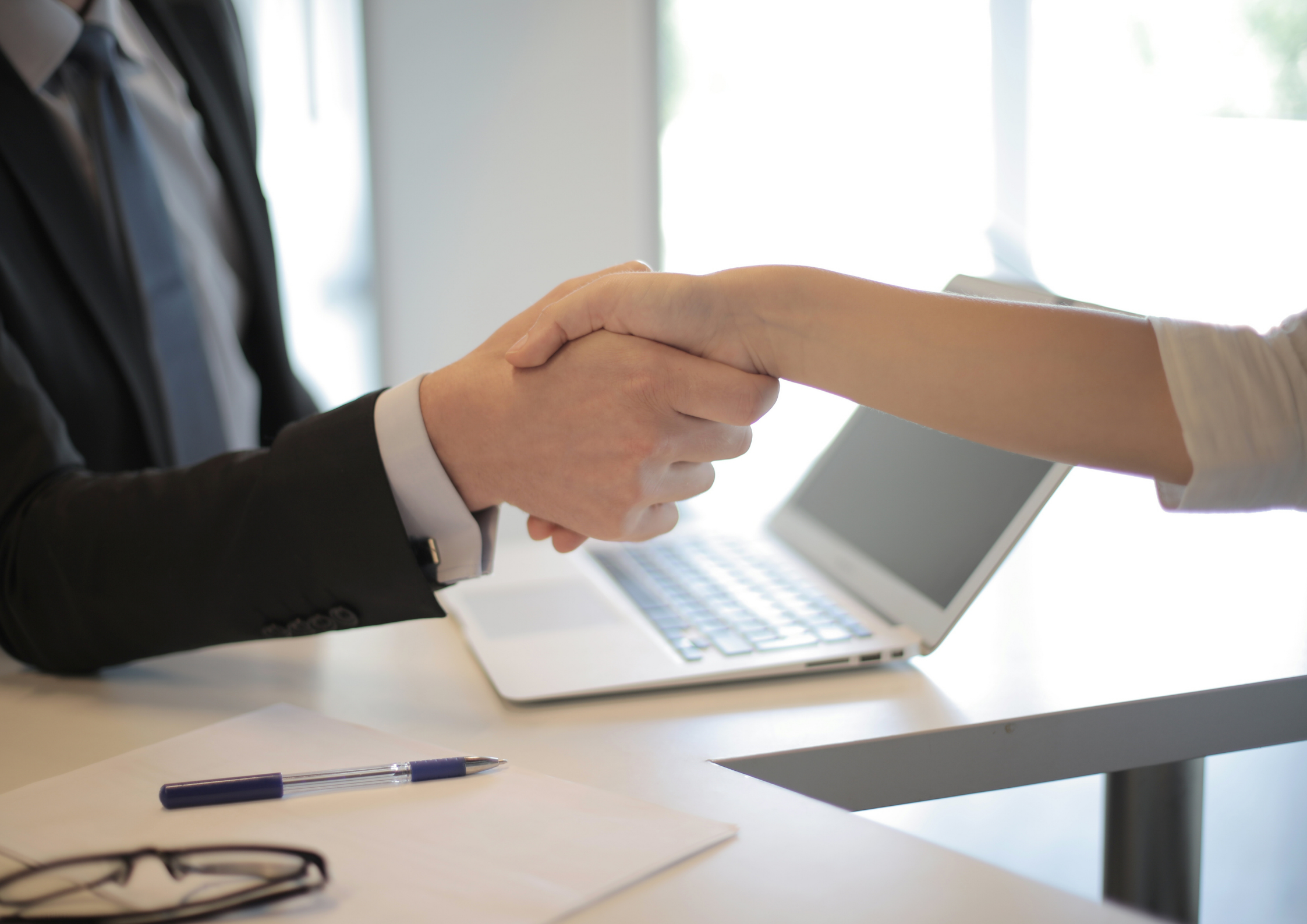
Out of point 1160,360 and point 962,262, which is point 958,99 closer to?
point 962,262

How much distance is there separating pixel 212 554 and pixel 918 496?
1.90 ft

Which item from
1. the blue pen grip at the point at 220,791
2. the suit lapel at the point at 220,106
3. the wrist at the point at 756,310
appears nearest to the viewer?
the blue pen grip at the point at 220,791

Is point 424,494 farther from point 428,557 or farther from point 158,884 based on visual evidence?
point 158,884

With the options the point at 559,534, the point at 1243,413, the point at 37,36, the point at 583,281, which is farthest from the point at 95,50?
the point at 1243,413

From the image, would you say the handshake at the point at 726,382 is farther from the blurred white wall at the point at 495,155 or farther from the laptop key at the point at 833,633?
the blurred white wall at the point at 495,155

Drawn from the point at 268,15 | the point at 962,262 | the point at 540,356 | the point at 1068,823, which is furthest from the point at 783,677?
the point at 268,15

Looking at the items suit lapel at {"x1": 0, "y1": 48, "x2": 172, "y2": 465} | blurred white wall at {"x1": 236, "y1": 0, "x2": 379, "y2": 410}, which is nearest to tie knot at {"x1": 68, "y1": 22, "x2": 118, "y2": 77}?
suit lapel at {"x1": 0, "y1": 48, "x2": 172, "y2": 465}

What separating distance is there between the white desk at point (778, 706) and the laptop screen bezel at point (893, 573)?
0.04 meters

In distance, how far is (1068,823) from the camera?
163 cm

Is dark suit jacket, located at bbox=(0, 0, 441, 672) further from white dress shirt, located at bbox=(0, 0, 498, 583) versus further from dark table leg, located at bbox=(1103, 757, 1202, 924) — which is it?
dark table leg, located at bbox=(1103, 757, 1202, 924)

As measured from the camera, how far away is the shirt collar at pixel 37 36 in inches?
40.9

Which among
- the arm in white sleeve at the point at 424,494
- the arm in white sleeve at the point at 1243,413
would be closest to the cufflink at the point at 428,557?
the arm in white sleeve at the point at 424,494

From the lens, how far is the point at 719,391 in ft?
2.33

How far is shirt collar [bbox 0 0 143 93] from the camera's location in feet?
3.41
